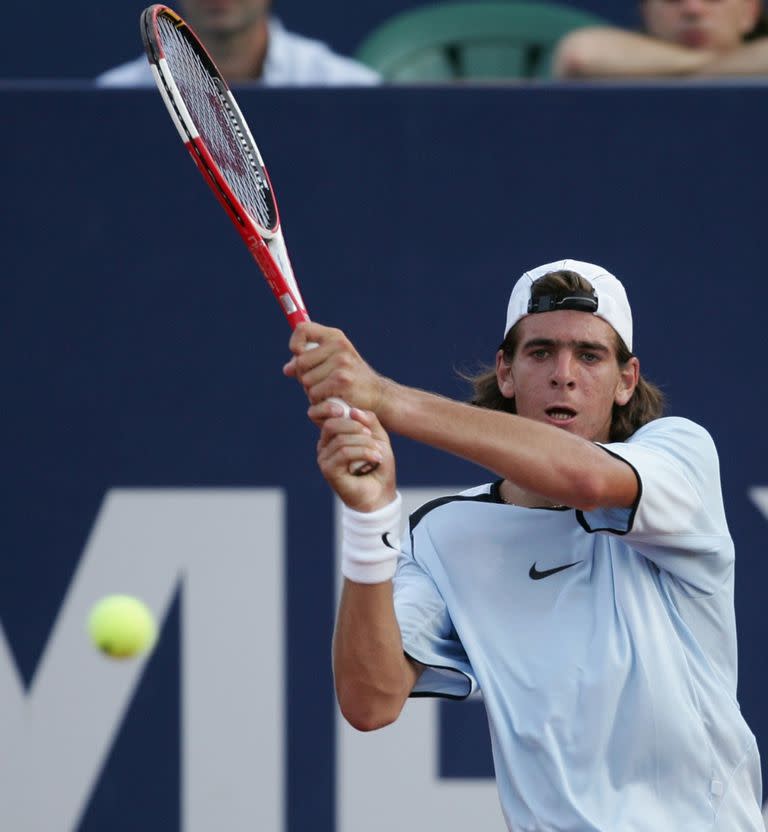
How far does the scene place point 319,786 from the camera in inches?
183

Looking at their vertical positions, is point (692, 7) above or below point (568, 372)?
above

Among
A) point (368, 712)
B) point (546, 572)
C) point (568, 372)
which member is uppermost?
point (568, 372)

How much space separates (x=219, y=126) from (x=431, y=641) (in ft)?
3.89

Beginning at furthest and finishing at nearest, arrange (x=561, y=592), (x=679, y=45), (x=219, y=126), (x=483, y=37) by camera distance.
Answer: (x=483, y=37) → (x=679, y=45) → (x=219, y=126) → (x=561, y=592)

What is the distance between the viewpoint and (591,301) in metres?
3.40

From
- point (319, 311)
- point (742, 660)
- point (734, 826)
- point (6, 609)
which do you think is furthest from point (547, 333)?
point (6, 609)

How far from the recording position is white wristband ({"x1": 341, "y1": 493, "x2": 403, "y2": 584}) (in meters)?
2.91

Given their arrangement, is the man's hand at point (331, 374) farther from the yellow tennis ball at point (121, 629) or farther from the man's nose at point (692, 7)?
the man's nose at point (692, 7)

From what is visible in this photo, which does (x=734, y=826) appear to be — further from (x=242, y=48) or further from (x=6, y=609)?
(x=242, y=48)

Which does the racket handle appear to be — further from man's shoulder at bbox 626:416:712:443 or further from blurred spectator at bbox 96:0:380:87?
blurred spectator at bbox 96:0:380:87

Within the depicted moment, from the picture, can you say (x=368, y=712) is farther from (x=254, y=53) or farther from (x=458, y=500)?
(x=254, y=53)

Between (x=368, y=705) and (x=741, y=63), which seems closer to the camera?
(x=368, y=705)

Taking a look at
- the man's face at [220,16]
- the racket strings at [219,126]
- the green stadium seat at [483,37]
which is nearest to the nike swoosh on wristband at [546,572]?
the racket strings at [219,126]

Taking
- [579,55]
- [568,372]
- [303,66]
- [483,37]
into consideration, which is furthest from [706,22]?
[568,372]
